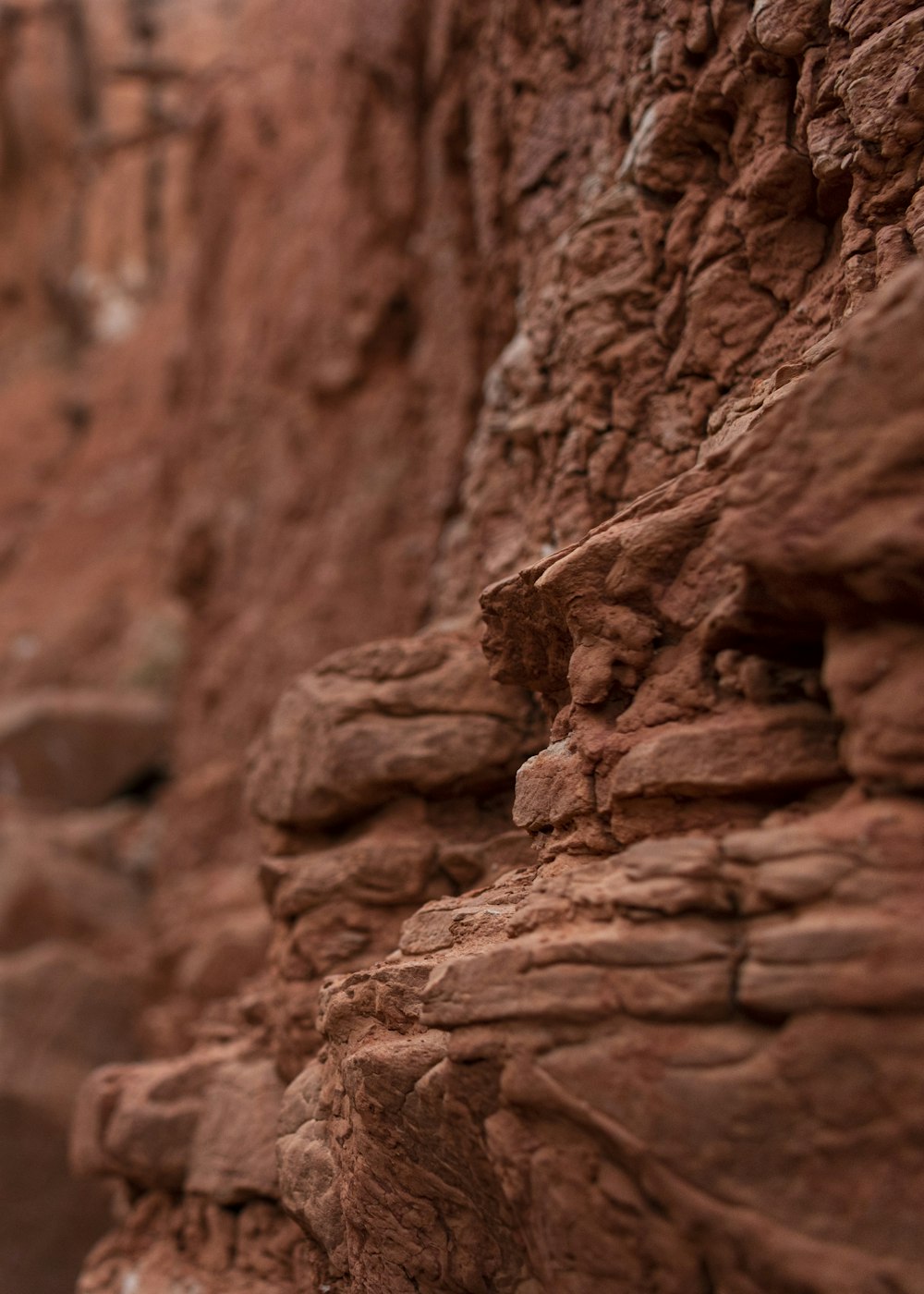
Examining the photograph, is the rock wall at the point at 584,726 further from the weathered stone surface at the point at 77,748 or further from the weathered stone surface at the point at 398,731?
the weathered stone surface at the point at 77,748

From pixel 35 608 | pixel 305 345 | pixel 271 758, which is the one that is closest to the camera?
pixel 271 758

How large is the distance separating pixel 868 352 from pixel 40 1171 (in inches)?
312

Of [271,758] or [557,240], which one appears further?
[557,240]

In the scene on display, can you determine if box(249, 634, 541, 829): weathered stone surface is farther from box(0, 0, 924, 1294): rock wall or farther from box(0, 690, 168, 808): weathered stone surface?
box(0, 690, 168, 808): weathered stone surface

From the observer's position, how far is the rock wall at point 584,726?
6.82 ft

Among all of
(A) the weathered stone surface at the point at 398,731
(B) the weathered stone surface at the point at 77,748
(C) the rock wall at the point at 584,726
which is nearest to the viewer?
(C) the rock wall at the point at 584,726

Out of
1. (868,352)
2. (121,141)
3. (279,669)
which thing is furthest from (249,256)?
(121,141)

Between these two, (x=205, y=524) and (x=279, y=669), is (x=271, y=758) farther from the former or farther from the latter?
(x=205, y=524)

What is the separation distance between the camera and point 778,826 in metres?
2.30

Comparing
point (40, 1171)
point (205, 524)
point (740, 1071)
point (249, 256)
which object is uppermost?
point (249, 256)

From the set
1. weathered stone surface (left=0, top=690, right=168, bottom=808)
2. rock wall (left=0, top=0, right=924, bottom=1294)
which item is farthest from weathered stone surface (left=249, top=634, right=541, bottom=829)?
weathered stone surface (left=0, top=690, right=168, bottom=808)

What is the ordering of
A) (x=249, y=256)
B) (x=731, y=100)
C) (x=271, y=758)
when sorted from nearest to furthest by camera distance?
(x=731, y=100)
(x=271, y=758)
(x=249, y=256)

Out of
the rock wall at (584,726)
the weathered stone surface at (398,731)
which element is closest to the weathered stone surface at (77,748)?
the rock wall at (584,726)

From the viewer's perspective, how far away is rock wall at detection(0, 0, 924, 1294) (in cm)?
208
